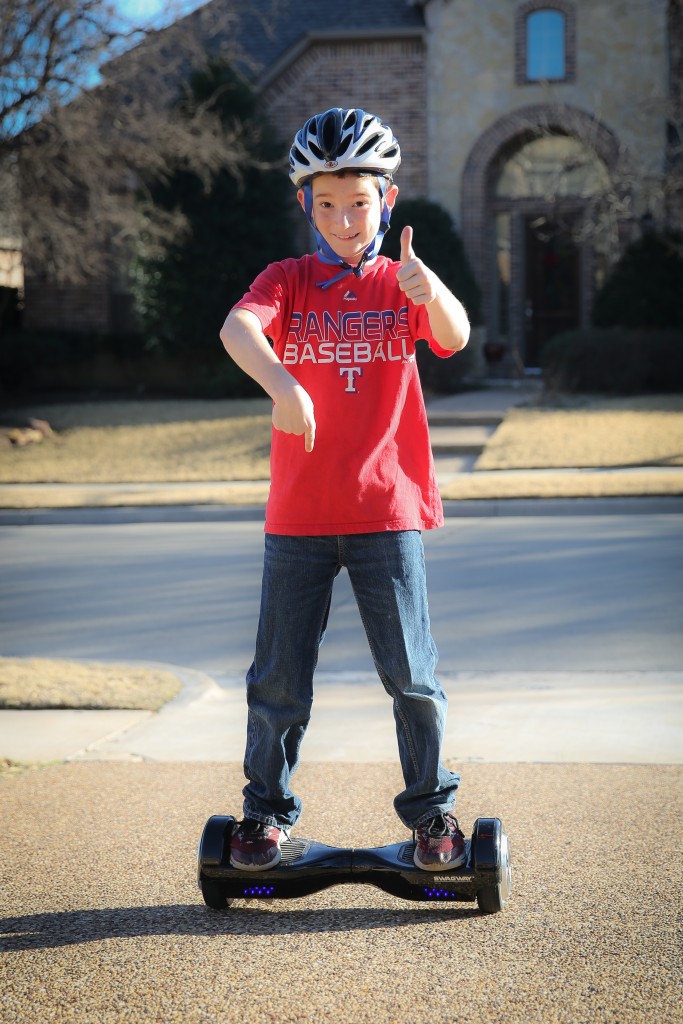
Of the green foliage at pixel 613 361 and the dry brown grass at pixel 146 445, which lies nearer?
the dry brown grass at pixel 146 445

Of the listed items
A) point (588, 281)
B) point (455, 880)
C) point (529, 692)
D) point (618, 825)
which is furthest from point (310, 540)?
point (588, 281)

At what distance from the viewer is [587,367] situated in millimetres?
21719

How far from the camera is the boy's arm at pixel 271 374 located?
297cm

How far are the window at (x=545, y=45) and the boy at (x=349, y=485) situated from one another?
23857mm

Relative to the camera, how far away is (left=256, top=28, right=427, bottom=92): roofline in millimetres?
25688

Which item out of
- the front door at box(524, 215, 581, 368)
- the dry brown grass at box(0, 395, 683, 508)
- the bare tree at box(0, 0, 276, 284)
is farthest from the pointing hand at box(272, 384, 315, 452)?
the front door at box(524, 215, 581, 368)

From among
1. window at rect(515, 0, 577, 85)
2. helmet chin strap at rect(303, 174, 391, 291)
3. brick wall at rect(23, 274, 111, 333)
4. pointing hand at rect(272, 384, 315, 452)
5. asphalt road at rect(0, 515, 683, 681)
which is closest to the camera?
pointing hand at rect(272, 384, 315, 452)

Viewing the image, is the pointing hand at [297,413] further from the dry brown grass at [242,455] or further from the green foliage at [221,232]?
the green foliage at [221,232]

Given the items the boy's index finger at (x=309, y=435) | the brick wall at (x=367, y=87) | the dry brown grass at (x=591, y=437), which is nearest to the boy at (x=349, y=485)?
the boy's index finger at (x=309, y=435)

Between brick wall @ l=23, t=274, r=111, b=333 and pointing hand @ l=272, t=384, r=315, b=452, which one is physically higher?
brick wall @ l=23, t=274, r=111, b=333

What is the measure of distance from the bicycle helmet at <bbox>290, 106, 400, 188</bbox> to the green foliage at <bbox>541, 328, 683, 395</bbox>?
1881 cm

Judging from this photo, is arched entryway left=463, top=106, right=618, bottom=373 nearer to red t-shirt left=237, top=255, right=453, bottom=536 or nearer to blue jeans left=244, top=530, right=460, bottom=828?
red t-shirt left=237, top=255, right=453, bottom=536

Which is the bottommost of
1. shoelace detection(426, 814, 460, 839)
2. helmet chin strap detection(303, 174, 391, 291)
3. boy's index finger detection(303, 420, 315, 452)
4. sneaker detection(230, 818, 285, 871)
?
sneaker detection(230, 818, 285, 871)

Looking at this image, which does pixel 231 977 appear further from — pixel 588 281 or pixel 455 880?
pixel 588 281
